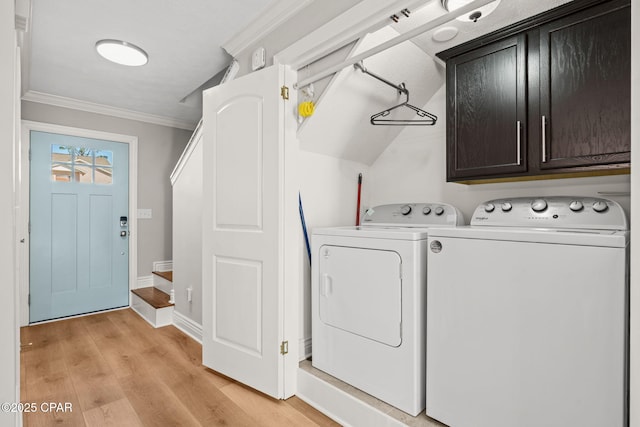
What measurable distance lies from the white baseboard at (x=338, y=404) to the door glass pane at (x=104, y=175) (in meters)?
3.10

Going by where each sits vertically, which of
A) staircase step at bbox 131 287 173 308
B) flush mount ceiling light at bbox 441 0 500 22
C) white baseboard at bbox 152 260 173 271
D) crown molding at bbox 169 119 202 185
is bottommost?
staircase step at bbox 131 287 173 308

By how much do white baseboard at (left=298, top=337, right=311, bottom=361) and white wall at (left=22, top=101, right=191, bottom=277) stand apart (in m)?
2.70

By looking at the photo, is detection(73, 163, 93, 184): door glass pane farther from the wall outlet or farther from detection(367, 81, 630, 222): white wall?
detection(367, 81, 630, 222): white wall

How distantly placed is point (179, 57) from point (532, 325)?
9.16 feet

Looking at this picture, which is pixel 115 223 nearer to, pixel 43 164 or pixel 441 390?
pixel 43 164

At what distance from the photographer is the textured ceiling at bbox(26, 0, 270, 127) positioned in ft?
6.31

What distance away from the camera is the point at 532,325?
3.78ft

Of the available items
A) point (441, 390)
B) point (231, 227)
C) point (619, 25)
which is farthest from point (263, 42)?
point (441, 390)

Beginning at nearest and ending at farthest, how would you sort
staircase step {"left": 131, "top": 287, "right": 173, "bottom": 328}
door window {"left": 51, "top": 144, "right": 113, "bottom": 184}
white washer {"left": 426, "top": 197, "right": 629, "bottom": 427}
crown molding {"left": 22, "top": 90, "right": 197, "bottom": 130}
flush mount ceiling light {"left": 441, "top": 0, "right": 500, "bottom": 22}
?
white washer {"left": 426, "top": 197, "right": 629, "bottom": 427}
flush mount ceiling light {"left": 441, "top": 0, "right": 500, "bottom": 22}
staircase step {"left": 131, "top": 287, "right": 173, "bottom": 328}
crown molding {"left": 22, "top": 90, "right": 197, "bottom": 130}
door window {"left": 51, "top": 144, "right": 113, "bottom": 184}

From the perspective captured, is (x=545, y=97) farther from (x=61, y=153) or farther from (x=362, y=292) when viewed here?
(x=61, y=153)

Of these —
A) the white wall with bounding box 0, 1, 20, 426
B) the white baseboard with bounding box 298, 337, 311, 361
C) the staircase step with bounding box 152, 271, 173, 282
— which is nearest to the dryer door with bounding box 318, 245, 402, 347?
the white baseboard with bounding box 298, 337, 311, 361

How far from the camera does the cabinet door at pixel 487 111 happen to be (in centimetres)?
148

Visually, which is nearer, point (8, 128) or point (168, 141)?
point (8, 128)

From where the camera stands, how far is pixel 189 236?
2.85 metres
